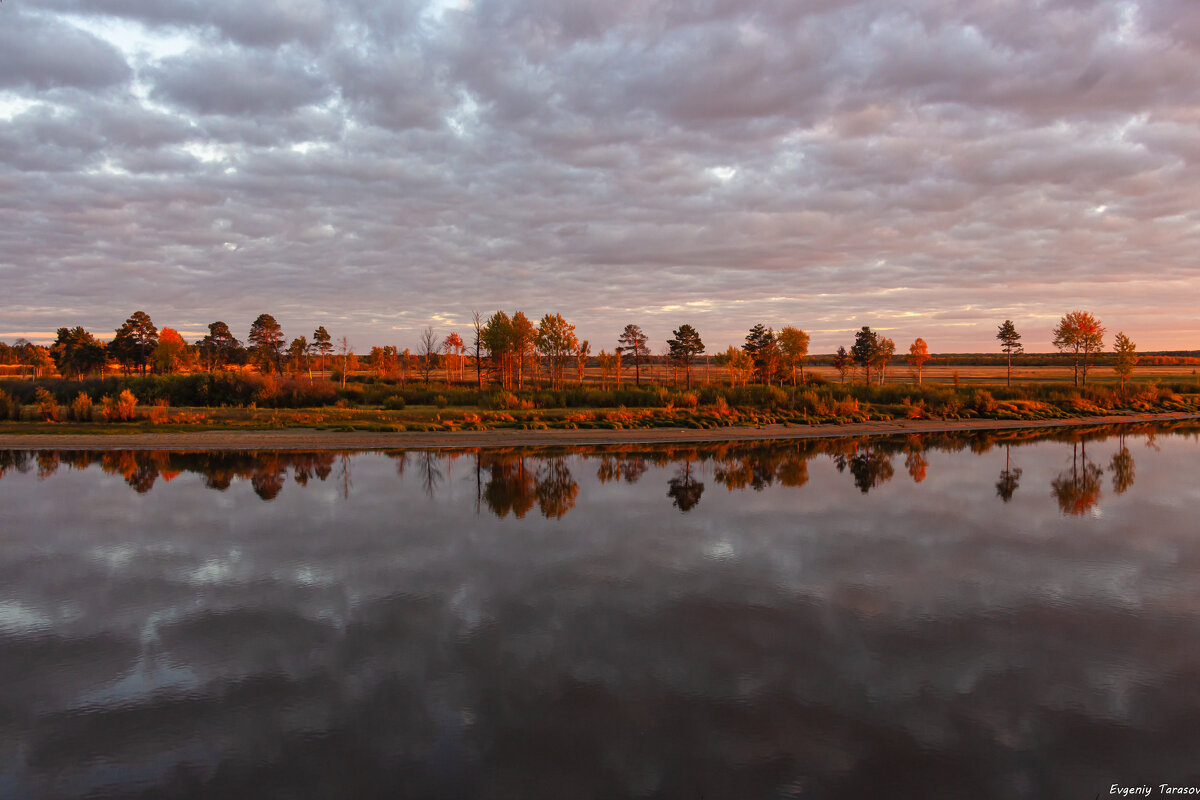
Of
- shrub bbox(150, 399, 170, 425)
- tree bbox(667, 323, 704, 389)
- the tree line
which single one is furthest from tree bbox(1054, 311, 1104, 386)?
shrub bbox(150, 399, 170, 425)

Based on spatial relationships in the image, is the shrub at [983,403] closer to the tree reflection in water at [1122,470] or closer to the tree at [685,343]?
the tree reflection in water at [1122,470]

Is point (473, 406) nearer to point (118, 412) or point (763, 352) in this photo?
point (118, 412)

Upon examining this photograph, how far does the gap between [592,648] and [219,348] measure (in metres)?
99.8

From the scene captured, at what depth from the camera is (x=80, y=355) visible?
220 feet

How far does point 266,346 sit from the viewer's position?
80.6m

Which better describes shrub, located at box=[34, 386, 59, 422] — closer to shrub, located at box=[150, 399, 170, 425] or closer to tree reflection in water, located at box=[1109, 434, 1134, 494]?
shrub, located at box=[150, 399, 170, 425]

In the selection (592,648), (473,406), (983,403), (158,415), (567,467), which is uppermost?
(158,415)

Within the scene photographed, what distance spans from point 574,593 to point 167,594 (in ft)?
16.1

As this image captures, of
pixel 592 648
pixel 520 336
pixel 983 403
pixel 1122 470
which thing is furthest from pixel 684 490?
pixel 520 336

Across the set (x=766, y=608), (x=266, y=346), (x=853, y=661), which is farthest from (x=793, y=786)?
(x=266, y=346)

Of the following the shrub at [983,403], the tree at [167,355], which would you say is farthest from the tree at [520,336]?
the tree at [167,355]

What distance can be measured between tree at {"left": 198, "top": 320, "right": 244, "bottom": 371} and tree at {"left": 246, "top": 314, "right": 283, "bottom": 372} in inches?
383

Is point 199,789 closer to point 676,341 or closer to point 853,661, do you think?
point 853,661

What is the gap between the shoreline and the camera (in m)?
21.8
